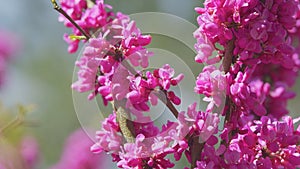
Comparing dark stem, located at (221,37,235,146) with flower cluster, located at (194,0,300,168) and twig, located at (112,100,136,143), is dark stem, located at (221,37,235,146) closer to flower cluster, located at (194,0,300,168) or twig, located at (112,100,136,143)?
flower cluster, located at (194,0,300,168)

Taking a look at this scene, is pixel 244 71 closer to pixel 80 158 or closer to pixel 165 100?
pixel 165 100

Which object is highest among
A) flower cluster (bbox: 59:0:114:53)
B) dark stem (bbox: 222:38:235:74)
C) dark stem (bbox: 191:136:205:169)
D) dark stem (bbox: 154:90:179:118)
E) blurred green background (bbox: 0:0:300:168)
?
flower cluster (bbox: 59:0:114:53)

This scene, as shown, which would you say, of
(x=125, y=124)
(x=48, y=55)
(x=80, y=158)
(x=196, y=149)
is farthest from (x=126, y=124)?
(x=48, y=55)

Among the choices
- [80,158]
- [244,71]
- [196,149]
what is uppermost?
[244,71]

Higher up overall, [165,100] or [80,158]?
[165,100]

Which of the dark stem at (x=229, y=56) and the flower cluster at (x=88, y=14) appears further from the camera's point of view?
the flower cluster at (x=88, y=14)

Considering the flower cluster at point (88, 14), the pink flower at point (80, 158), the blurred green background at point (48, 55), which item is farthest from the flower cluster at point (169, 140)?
the blurred green background at point (48, 55)

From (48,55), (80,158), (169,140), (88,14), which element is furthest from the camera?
(48,55)

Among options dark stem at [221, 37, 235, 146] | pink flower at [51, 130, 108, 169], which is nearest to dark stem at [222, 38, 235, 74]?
→ dark stem at [221, 37, 235, 146]

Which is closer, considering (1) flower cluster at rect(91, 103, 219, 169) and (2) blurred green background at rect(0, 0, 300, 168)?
(1) flower cluster at rect(91, 103, 219, 169)

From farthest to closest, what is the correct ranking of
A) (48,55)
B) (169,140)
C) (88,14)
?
(48,55) → (88,14) → (169,140)

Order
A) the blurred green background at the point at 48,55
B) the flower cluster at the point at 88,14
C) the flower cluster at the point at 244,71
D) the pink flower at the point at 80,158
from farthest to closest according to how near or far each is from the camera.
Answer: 1. the blurred green background at the point at 48,55
2. the pink flower at the point at 80,158
3. the flower cluster at the point at 88,14
4. the flower cluster at the point at 244,71

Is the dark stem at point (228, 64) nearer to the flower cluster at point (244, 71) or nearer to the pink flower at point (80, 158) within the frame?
the flower cluster at point (244, 71)
